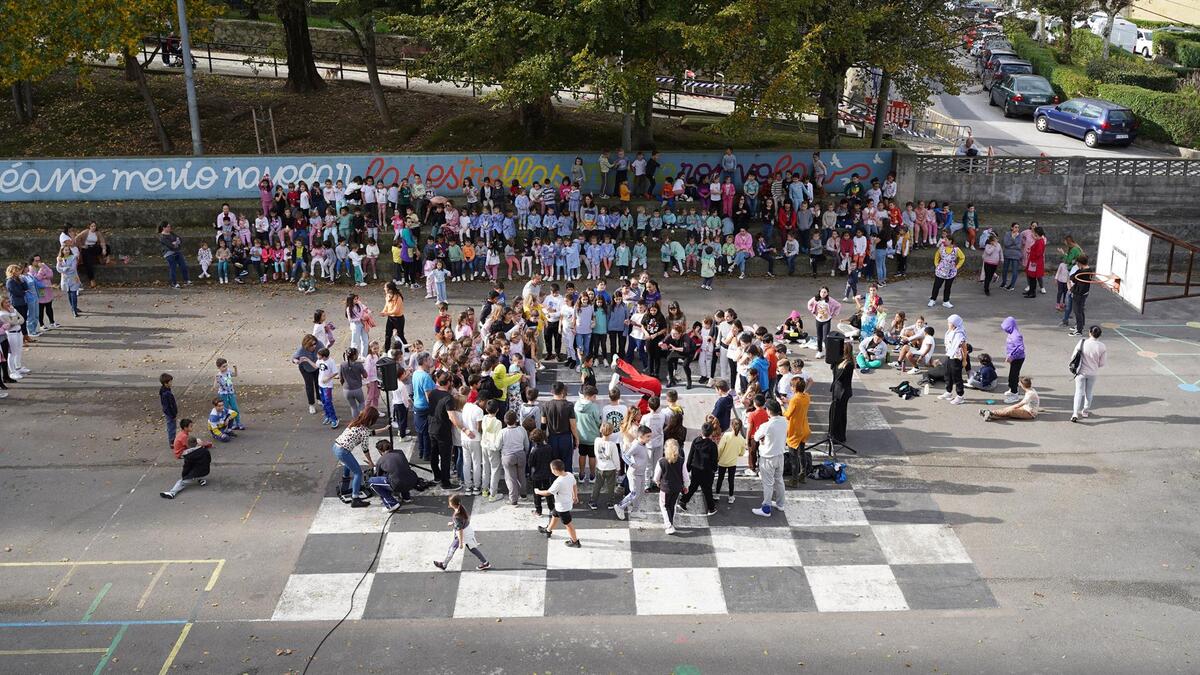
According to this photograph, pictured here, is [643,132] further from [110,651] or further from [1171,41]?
[1171,41]

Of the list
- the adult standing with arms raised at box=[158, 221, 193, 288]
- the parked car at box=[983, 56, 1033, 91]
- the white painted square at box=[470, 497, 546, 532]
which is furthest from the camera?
the parked car at box=[983, 56, 1033, 91]

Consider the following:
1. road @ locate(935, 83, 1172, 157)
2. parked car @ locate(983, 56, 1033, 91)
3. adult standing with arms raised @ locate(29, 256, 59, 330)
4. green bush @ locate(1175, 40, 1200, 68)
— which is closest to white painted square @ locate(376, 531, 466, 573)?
adult standing with arms raised @ locate(29, 256, 59, 330)

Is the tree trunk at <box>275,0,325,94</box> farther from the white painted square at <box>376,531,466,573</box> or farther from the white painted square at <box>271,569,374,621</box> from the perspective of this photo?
the white painted square at <box>271,569,374,621</box>

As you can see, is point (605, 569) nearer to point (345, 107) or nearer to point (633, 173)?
point (633, 173)

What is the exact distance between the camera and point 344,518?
47.2ft

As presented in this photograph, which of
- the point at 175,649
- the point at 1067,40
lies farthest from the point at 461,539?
the point at 1067,40

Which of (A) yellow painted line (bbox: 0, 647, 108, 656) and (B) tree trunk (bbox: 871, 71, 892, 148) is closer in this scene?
(A) yellow painted line (bbox: 0, 647, 108, 656)

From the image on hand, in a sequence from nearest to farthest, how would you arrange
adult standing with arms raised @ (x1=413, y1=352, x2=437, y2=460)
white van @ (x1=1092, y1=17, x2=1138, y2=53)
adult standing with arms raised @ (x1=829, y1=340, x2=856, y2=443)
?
1. adult standing with arms raised @ (x1=413, y1=352, x2=437, y2=460)
2. adult standing with arms raised @ (x1=829, y1=340, x2=856, y2=443)
3. white van @ (x1=1092, y1=17, x2=1138, y2=53)

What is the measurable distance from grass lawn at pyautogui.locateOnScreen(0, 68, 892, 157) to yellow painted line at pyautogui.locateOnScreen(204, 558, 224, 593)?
19.5 meters

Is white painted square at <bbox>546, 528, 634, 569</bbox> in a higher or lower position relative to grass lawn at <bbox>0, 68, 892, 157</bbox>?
lower

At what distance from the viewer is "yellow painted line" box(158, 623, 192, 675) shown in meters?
11.3

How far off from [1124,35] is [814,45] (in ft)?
102

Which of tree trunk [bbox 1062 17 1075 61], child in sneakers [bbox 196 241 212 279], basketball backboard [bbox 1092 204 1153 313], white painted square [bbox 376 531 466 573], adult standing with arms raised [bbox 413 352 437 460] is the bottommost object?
white painted square [bbox 376 531 466 573]

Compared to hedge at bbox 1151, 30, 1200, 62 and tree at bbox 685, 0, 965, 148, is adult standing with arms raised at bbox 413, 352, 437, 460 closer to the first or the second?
tree at bbox 685, 0, 965, 148
